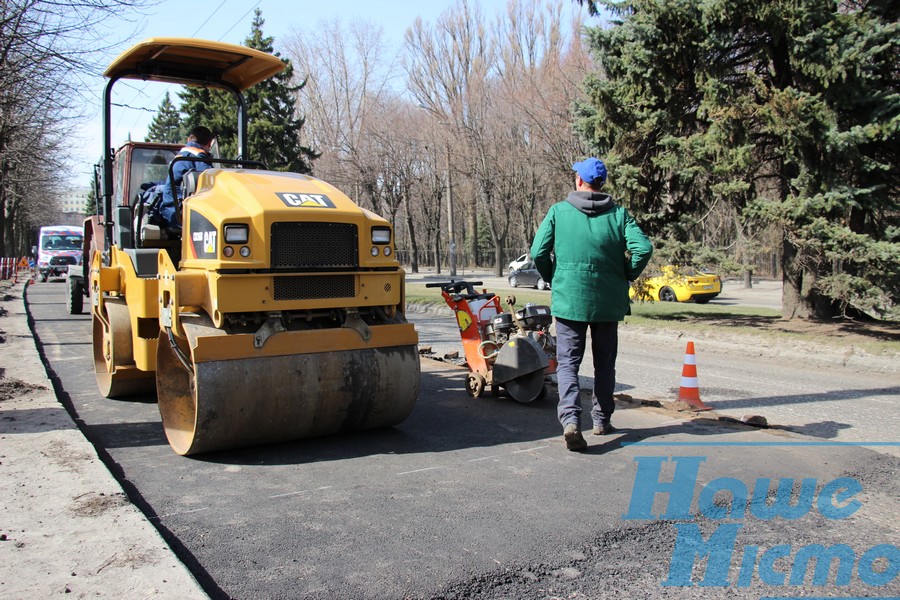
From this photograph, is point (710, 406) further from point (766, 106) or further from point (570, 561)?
point (766, 106)

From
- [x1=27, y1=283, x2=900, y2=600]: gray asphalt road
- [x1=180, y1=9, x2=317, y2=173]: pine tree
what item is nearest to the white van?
[x1=180, y1=9, x2=317, y2=173]: pine tree

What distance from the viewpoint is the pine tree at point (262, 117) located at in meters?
33.3

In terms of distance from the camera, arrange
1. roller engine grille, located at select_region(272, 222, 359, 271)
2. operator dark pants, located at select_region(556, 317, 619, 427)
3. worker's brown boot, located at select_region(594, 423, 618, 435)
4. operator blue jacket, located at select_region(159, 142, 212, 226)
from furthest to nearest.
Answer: operator blue jacket, located at select_region(159, 142, 212, 226) → worker's brown boot, located at select_region(594, 423, 618, 435) → operator dark pants, located at select_region(556, 317, 619, 427) → roller engine grille, located at select_region(272, 222, 359, 271)

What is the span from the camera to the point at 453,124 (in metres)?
40.6

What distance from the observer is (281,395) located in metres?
5.07

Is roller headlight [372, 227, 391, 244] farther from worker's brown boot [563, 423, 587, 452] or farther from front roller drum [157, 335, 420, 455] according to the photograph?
worker's brown boot [563, 423, 587, 452]

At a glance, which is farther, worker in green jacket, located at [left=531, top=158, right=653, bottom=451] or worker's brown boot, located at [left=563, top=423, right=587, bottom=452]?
worker in green jacket, located at [left=531, top=158, right=653, bottom=451]

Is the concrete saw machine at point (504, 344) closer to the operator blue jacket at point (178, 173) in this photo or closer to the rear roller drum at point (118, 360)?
the operator blue jacket at point (178, 173)

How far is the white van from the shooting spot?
31094 millimetres

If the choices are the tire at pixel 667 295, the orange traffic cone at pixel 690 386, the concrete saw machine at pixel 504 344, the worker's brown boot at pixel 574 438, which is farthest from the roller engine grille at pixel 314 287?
the tire at pixel 667 295

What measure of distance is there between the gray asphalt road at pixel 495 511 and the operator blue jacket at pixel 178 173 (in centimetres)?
181

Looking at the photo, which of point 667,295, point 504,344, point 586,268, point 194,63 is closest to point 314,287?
point 586,268

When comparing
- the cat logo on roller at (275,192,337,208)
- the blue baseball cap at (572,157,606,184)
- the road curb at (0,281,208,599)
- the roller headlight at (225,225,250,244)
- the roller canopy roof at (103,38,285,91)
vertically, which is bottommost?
the road curb at (0,281,208,599)

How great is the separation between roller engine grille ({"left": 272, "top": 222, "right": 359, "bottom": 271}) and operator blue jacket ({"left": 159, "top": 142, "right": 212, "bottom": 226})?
1649 mm
